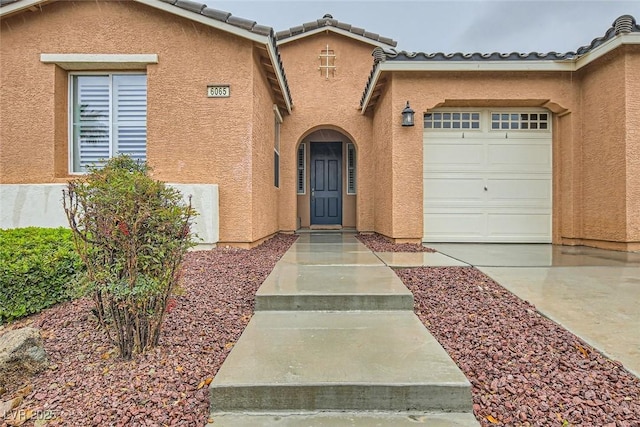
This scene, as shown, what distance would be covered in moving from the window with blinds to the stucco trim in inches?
10.8

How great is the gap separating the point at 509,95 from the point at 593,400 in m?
7.04

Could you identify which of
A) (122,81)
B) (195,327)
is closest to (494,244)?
(195,327)

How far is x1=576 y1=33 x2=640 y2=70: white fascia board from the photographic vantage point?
6.42 metres

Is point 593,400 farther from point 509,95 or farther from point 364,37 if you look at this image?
point 364,37

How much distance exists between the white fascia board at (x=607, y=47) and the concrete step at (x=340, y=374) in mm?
6956

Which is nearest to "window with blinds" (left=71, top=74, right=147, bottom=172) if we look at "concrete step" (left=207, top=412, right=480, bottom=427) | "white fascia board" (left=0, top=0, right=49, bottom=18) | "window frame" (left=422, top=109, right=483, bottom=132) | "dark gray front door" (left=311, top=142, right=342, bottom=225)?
"white fascia board" (left=0, top=0, right=49, bottom=18)

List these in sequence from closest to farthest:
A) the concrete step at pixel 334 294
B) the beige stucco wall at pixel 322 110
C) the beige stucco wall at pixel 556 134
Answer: the concrete step at pixel 334 294 < the beige stucco wall at pixel 556 134 < the beige stucco wall at pixel 322 110

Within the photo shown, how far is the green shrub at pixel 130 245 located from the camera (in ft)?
7.80

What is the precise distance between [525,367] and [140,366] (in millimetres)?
2465

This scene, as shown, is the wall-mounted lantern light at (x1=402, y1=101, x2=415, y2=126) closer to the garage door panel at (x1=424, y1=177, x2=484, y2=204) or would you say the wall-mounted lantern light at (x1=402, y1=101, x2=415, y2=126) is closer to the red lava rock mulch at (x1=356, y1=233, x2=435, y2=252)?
the garage door panel at (x1=424, y1=177, x2=484, y2=204)

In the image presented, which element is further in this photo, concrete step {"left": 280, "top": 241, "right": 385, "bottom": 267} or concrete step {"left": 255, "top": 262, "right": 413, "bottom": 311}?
concrete step {"left": 280, "top": 241, "right": 385, "bottom": 267}

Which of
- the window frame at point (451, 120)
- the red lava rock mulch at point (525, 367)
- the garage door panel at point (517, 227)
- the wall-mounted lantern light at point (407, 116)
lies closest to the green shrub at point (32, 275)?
the red lava rock mulch at point (525, 367)

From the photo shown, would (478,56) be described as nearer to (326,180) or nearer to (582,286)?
(582,286)

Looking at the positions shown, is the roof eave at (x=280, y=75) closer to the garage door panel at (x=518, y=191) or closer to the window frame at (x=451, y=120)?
the window frame at (x=451, y=120)
